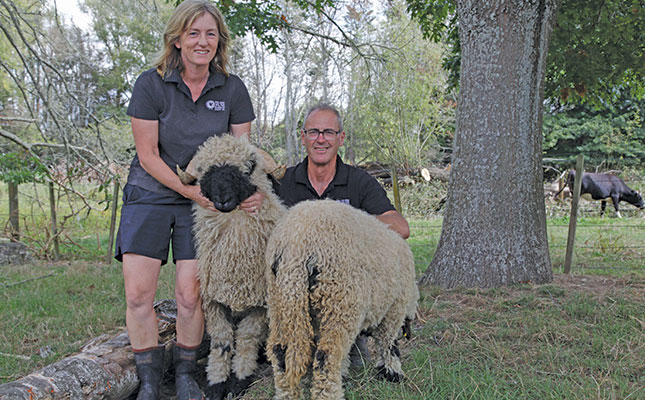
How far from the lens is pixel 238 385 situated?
2957mm

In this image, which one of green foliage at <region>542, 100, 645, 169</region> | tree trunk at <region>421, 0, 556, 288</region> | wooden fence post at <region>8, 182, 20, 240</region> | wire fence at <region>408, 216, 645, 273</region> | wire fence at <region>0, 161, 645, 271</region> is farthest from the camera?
green foliage at <region>542, 100, 645, 169</region>

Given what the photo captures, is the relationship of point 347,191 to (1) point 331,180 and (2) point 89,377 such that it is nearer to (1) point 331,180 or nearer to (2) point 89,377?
(1) point 331,180

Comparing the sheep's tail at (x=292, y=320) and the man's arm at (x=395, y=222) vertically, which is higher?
the man's arm at (x=395, y=222)

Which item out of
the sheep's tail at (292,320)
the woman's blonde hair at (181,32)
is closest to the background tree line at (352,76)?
the woman's blonde hair at (181,32)

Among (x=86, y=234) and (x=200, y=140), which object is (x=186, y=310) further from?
(x=86, y=234)

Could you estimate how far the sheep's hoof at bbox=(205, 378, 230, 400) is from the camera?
9.61 ft

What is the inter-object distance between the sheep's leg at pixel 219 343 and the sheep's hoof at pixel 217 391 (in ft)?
0.06

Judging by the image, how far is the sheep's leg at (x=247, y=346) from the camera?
117 inches

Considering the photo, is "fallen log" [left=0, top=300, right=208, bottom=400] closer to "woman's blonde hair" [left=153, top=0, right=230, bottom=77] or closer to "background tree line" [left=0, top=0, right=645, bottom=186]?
"woman's blonde hair" [left=153, top=0, right=230, bottom=77]

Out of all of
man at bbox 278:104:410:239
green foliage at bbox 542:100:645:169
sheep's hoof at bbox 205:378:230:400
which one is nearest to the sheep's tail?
sheep's hoof at bbox 205:378:230:400

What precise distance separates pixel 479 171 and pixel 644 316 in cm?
194

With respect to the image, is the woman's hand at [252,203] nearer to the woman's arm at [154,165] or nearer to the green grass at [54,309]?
the woman's arm at [154,165]

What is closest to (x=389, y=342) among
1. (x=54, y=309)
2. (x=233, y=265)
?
(x=233, y=265)

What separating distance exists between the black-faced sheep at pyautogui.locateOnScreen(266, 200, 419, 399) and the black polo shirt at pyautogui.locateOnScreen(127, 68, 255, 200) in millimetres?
905
